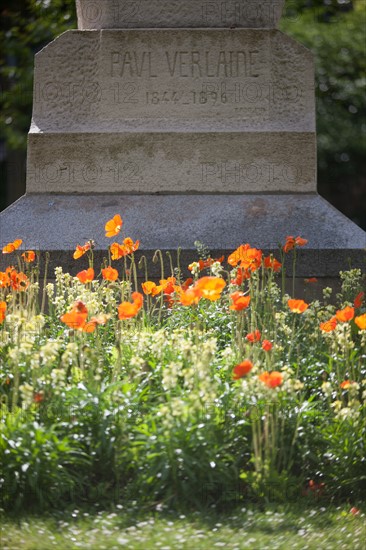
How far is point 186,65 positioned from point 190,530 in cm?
400

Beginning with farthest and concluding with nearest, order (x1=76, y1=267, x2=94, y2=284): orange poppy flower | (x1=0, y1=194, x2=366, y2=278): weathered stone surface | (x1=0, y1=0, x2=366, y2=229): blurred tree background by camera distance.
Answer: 1. (x1=0, y1=0, x2=366, y2=229): blurred tree background
2. (x1=0, y1=194, x2=366, y2=278): weathered stone surface
3. (x1=76, y1=267, x2=94, y2=284): orange poppy flower

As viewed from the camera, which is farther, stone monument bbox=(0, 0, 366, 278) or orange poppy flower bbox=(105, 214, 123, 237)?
stone monument bbox=(0, 0, 366, 278)

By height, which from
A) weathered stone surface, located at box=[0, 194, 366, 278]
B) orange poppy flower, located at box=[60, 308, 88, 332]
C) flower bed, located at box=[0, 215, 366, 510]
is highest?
orange poppy flower, located at box=[60, 308, 88, 332]

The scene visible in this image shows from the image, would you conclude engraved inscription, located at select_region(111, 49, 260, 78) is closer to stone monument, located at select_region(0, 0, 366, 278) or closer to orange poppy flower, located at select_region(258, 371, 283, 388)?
stone monument, located at select_region(0, 0, 366, 278)

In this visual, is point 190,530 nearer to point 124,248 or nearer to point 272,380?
point 272,380

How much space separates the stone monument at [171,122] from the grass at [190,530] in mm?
3059

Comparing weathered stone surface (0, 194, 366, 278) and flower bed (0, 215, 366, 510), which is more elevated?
flower bed (0, 215, 366, 510)

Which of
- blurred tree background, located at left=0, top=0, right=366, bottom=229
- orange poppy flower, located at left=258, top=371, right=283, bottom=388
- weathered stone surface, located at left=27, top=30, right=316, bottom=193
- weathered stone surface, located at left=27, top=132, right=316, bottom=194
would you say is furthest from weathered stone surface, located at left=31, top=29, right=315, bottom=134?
blurred tree background, located at left=0, top=0, right=366, bottom=229

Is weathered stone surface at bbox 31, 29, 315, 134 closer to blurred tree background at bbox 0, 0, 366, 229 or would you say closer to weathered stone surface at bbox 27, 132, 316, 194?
weathered stone surface at bbox 27, 132, 316, 194

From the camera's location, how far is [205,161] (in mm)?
6473

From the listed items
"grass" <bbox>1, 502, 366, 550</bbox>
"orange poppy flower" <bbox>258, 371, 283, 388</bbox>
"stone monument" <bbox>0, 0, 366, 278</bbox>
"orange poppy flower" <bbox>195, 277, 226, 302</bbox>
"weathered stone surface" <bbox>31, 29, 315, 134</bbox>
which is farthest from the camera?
"weathered stone surface" <bbox>31, 29, 315, 134</bbox>

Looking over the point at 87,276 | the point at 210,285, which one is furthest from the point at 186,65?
the point at 210,285

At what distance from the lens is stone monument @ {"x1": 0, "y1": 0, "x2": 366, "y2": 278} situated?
21.1ft

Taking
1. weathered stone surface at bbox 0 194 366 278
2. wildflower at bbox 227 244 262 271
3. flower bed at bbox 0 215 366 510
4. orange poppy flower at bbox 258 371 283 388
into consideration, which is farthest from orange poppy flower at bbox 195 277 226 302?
weathered stone surface at bbox 0 194 366 278
